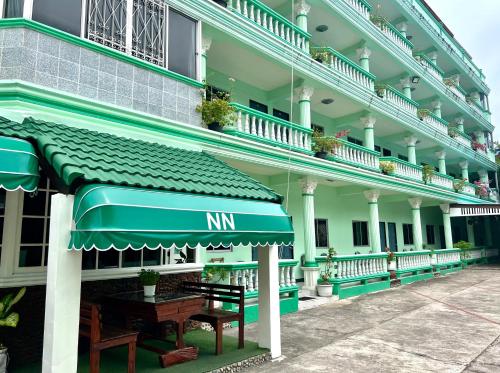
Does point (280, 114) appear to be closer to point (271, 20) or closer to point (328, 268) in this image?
point (271, 20)

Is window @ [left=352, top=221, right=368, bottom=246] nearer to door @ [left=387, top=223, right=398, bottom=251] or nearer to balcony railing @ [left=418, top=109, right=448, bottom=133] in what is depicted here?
door @ [left=387, top=223, right=398, bottom=251]

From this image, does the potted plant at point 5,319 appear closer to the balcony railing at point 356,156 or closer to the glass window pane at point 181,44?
the glass window pane at point 181,44

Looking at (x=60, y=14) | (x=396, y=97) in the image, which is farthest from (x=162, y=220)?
(x=396, y=97)

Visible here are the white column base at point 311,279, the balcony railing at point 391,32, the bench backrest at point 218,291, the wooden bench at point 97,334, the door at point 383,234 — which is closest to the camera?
the wooden bench at point 97,334

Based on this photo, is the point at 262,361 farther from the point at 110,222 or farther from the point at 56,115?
the point at 56,115

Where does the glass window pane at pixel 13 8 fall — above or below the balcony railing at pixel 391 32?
below

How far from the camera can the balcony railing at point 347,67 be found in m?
14.4

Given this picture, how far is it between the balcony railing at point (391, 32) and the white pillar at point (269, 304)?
596 inches

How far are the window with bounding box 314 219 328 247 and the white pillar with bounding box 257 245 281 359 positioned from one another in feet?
29.9

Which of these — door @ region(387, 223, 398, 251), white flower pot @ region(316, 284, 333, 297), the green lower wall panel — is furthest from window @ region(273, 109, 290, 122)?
door @ region(387, 223, 398, 251)

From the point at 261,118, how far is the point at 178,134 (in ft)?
11.1

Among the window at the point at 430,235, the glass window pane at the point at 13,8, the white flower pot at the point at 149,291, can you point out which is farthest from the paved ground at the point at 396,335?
the window at the point at 430,235

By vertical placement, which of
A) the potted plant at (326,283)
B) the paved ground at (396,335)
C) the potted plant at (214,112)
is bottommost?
the paved ground at (396,335)

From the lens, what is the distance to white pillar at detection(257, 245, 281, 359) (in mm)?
7118
